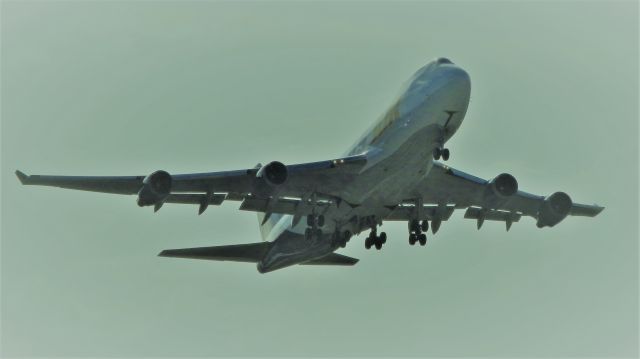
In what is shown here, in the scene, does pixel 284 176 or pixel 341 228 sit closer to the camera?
pixel 284 176

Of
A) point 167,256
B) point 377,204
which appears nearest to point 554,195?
point 377,204

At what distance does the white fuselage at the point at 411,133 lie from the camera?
43.8 metres

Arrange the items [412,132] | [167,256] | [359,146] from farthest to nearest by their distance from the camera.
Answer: [167,256]
[359,146]
[412,132]

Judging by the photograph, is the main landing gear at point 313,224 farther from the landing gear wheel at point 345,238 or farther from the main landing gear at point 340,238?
the landing gear wheel at point 345,238

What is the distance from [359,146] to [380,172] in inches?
87.9

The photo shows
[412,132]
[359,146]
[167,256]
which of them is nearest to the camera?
[412,132]

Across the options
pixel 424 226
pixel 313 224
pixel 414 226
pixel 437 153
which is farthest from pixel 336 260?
pixel 437 153

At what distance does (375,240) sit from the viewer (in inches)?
2032

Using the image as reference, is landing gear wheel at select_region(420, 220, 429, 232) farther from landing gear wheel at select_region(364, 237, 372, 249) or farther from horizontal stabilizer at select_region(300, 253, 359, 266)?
horizontal stabilizer at select_region(300, 253, 359, 266)

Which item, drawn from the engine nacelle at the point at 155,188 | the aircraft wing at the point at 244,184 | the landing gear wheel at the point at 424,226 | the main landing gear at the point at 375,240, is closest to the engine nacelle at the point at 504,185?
the landing gear wheel at the point at 424,226

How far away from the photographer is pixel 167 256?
51812 mm

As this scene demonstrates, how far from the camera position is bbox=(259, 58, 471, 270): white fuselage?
4375cm

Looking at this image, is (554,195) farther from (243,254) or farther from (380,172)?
(243,254)

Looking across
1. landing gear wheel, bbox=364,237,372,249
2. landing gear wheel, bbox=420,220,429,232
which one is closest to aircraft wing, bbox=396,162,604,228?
landing gear wheel, bbox=420,220,429,232
